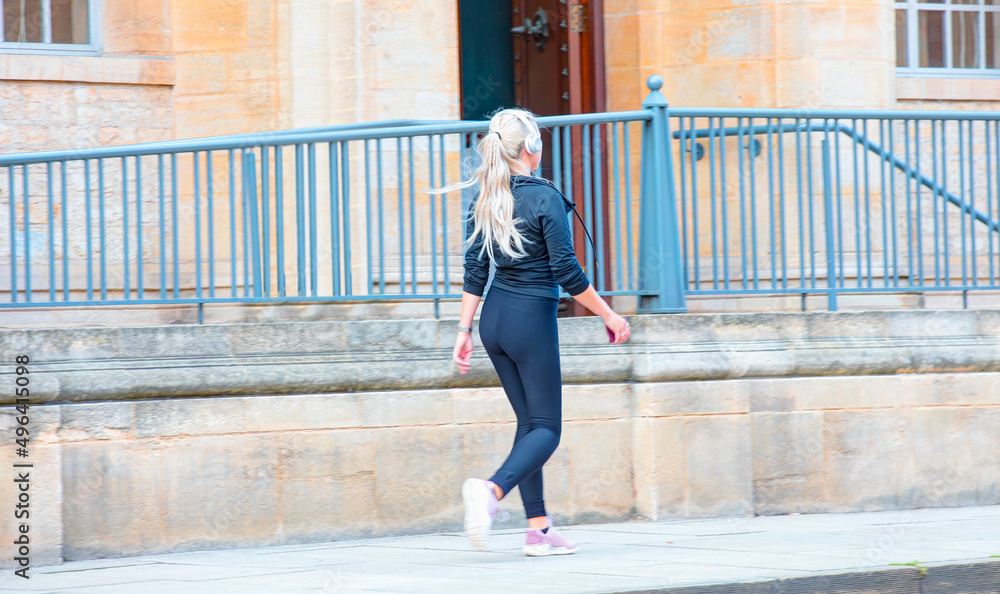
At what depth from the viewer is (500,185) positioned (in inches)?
192

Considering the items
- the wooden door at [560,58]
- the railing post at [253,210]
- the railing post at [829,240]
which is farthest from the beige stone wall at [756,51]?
the railing post at [253,210]

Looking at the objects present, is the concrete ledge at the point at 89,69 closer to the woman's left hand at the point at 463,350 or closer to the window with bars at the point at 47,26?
the window with bars at the point at 47,26

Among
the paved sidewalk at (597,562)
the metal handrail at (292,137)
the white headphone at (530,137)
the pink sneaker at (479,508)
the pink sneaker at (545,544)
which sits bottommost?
the paved sidewalk at (597,562)

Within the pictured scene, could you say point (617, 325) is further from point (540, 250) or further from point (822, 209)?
point (822, 209)

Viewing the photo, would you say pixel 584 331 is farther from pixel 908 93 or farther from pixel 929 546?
pixel 908 93

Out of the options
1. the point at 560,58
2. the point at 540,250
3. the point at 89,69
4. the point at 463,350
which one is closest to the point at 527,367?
the point at 463,350

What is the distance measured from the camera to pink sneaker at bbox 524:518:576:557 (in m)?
5.17

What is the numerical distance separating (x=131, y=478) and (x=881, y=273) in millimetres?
4359

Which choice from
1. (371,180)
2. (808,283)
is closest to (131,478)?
(371,180)

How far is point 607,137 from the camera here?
691 centimetres

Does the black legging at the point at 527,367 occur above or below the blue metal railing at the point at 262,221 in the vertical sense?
below

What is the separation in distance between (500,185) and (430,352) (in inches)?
60.7

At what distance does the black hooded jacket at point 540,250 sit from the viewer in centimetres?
480

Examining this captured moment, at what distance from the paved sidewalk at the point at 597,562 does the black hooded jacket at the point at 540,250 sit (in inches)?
45.8
